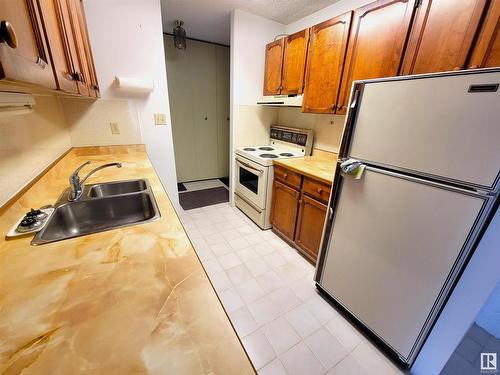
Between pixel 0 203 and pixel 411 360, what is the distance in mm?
2046

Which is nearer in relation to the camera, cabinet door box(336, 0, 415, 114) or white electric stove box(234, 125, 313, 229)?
cabinet door box(336, 0, 415, 114)

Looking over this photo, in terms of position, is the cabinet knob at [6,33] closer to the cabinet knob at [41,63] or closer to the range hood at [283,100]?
the cabinet knob at [41,63]

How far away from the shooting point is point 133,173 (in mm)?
1480

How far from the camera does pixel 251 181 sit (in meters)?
2.55

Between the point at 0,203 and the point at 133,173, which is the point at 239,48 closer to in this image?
the point at 133,173

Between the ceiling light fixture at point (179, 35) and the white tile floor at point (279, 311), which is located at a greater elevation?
the ceiling light fixture at point (179, 35)

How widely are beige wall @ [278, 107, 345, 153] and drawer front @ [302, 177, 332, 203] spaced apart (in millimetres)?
628

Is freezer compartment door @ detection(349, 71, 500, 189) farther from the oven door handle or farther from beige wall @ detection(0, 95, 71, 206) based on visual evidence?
beige wall @ detection(0, 95, 71, 206)

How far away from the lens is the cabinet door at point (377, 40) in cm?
127

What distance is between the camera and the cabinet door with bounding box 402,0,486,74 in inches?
40.1

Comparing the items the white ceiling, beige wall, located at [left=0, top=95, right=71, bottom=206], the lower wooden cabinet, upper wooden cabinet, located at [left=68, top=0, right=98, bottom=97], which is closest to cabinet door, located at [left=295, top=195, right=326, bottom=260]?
the lower wooden cabinet

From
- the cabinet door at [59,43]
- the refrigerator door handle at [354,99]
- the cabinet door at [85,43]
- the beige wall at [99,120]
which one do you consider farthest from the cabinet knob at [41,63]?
the beige wall at [99,120]

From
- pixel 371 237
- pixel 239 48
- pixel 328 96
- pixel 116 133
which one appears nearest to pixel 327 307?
pixel 371 237

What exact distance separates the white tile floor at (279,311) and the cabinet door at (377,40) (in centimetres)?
159
